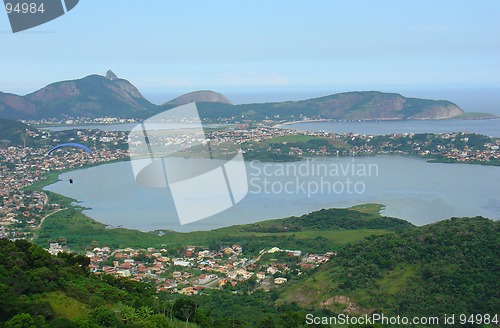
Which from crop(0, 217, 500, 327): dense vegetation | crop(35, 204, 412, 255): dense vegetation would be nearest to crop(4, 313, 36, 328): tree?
crop(0, 217, 500, 327): dense vegetation

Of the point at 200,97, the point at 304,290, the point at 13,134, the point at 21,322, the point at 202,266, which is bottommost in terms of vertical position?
the point at 202,266

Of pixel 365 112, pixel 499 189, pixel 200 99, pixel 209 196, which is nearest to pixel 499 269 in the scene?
pixel 209 196

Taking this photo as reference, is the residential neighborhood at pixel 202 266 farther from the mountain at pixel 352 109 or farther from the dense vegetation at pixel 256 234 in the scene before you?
the mountain at pixel 352 109

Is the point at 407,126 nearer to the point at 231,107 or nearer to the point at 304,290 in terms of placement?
the point at 231,107

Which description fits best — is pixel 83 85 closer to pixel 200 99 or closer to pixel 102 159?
pixel 200 99

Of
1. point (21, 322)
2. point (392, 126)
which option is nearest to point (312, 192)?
point (21, 322)

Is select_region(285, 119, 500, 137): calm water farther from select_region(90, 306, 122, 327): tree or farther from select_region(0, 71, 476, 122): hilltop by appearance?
select_region(90, 306, 122, 327): tree
